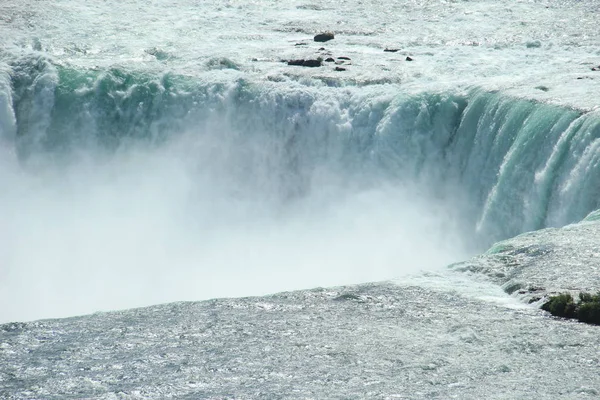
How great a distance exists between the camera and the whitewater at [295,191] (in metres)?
12.2

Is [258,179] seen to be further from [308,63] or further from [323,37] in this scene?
[323,37]

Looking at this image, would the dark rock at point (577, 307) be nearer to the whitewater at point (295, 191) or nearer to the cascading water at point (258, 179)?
the whitewater at point (295, 191)

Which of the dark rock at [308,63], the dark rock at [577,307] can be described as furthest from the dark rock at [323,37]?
the dark rock at [577,307]

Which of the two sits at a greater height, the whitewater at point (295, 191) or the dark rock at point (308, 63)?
the dark rock at point (308, 63)

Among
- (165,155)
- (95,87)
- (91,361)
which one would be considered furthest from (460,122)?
(91,361)

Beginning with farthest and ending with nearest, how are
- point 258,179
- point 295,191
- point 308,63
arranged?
point 308,63 → point 258,179 → point 295,191

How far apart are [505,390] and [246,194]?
14.3 metres

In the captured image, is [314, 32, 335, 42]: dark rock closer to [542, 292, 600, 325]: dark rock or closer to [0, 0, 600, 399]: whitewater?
[0, 0, 600, 399]: whitewater

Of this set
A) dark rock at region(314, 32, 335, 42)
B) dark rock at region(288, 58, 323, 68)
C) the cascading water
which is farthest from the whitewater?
dark rock at region(314, 32, 335, 42)

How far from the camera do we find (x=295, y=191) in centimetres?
2386

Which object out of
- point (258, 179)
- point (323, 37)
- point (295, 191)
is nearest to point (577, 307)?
point (295, 191)

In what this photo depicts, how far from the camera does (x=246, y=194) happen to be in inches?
953

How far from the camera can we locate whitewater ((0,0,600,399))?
40.2 feet

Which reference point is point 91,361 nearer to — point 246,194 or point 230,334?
point 230,334
